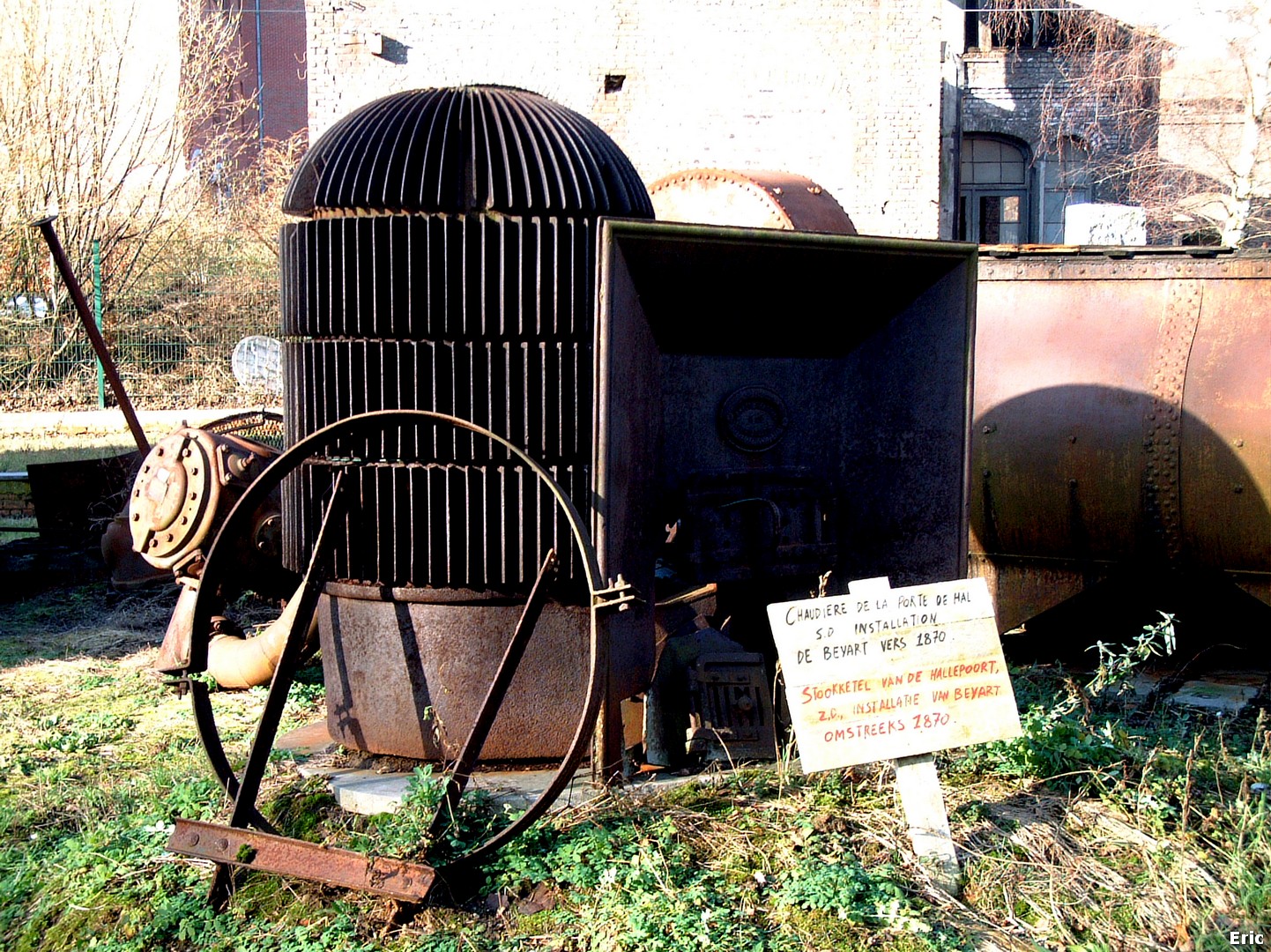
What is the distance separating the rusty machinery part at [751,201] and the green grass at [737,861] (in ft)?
9.83

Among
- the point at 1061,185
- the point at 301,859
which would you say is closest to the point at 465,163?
the point at 301,859

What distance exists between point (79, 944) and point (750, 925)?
75.6 inches

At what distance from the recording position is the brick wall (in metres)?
18.2

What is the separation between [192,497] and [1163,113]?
72.6 ft

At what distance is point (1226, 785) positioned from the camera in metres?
4.50

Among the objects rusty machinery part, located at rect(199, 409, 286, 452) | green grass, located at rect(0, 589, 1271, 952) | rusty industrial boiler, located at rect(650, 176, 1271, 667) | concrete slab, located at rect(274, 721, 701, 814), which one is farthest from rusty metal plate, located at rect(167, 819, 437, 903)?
rusty machinery part, located at rect(199, 409, 286, 452)

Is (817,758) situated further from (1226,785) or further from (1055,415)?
(1055,415)

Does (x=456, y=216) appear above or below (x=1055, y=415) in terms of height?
above

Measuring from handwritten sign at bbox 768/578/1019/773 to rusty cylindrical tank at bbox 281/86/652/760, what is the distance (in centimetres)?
89

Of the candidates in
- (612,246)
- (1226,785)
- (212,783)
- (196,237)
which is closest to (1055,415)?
(1226,785)

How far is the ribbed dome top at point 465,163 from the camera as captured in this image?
4422 millimetres

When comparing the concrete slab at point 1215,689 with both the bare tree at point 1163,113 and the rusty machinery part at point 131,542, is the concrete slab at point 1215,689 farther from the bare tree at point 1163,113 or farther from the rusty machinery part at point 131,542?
the bare tree at point 1163,113

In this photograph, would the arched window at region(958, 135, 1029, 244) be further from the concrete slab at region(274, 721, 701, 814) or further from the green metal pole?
the concrete slab at region(274, 721, 701, 814)

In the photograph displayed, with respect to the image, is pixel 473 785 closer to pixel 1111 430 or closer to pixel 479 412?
pixel 479 412
